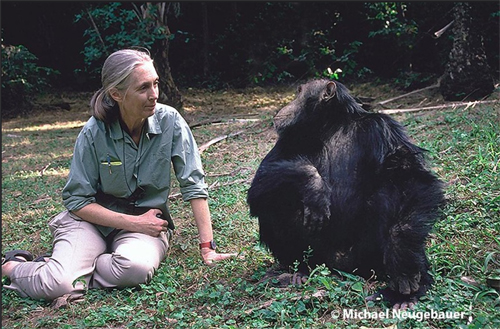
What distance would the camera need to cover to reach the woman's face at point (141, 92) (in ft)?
10.5

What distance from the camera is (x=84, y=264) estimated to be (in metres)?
3.18

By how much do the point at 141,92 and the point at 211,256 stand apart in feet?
3.35

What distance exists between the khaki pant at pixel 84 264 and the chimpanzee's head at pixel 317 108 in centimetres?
102

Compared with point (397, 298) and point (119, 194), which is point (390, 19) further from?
point (397, 298)

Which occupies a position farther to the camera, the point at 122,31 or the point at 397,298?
the point at 122,31

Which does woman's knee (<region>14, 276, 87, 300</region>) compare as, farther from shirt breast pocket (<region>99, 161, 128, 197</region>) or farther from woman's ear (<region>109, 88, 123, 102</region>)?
woman's ear (<region>109, 88, 123, 102</region>)

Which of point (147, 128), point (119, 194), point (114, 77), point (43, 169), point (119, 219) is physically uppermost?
point (114, 77)

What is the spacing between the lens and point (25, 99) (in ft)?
37.3

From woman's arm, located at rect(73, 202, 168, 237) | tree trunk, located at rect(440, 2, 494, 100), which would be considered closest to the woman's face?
woman's arm, located at rect(73, 202, 168, 237)

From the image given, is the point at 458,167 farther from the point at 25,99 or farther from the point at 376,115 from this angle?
the point at 25,99

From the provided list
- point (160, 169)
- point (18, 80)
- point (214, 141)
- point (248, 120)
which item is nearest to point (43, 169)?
point (214, 141)

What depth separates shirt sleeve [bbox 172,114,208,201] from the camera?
11.3ft

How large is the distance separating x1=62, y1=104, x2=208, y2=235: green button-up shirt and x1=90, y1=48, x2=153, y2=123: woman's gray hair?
0.23 feet

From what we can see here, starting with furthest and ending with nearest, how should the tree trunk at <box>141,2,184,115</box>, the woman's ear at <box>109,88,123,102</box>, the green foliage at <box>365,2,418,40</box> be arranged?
the green foliage at <box>365,2,418,40</box>
the tree trunk at <box>141,2,184,115</box>
the woman's ear at <box>109,88,123,102</box>
